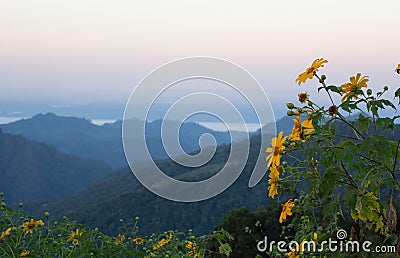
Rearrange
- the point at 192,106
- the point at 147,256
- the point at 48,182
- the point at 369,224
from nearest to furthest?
1. the point at 369,224
2. the point at 147,256
3. the point at 192,106
4. the point at 48,182

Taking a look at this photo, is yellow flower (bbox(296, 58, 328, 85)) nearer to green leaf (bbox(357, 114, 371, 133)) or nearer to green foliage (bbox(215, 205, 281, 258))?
green leaf (bbox(357, 114, 371, 133))

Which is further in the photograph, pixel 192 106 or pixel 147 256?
pixel 192 106

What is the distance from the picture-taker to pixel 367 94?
67.4 inches

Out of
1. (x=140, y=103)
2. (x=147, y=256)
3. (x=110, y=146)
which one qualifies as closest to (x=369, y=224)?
(x=147, y=256)

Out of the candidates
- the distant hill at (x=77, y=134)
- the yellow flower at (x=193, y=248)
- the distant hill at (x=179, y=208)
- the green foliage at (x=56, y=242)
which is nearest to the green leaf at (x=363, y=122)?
the green foliage at (x=56, y=242)

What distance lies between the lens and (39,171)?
295 ft

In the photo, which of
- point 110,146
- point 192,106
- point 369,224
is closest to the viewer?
point 369,224

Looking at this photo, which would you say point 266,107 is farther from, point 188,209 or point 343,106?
point 188,209

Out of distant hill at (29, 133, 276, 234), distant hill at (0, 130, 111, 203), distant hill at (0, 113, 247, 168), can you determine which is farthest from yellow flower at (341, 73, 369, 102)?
distant hill at (0, 113, 247, 168)

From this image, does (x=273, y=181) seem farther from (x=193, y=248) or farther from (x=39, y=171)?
(x=39, y=171)

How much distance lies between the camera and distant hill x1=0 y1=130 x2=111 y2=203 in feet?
279

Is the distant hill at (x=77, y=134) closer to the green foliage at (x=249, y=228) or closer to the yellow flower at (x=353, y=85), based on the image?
the green foliage at (x=249, y=228)

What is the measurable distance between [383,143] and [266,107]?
3.05 feet

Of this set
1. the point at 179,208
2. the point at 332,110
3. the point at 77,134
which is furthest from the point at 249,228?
the point at 77,134
